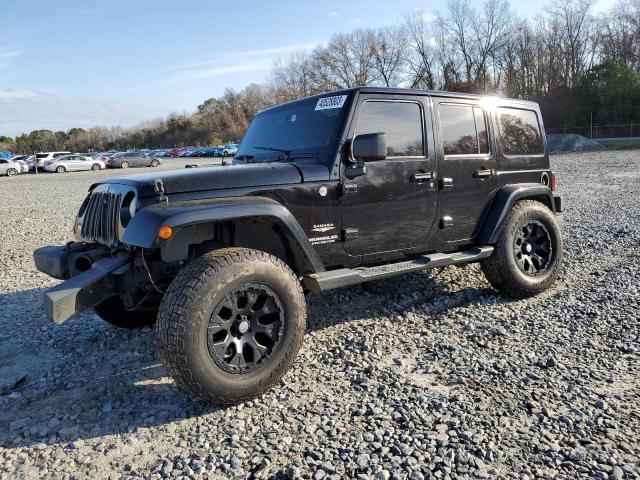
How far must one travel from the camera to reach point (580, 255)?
22.0 feet

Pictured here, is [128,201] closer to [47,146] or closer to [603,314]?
[603,314]

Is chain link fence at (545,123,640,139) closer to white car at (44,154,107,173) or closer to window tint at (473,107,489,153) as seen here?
white car at (44,154,107,173)

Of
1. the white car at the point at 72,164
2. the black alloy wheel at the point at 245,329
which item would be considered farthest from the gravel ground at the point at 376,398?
the white car at the point at 72,164

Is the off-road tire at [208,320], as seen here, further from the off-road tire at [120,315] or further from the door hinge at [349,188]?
the off-road tire at [120,315]

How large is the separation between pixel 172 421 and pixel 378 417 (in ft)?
4.19

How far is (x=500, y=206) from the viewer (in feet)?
16.3

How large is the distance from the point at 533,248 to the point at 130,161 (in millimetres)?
43931

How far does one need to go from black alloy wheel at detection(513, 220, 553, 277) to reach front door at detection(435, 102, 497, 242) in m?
0.54

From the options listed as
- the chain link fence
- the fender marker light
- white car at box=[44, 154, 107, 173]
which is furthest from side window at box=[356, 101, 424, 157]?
the chain link fence

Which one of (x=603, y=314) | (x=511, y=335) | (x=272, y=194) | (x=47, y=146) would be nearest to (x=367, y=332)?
(x=511, y=335)

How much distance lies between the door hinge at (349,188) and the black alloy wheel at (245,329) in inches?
42.9

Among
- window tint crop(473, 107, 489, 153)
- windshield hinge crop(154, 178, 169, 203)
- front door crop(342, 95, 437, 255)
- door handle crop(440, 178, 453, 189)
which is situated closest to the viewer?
windshield hinge crop(154, 178, 169, 203)

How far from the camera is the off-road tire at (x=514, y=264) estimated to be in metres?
4.92

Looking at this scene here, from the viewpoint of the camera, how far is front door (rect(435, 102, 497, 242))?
4672 mm
